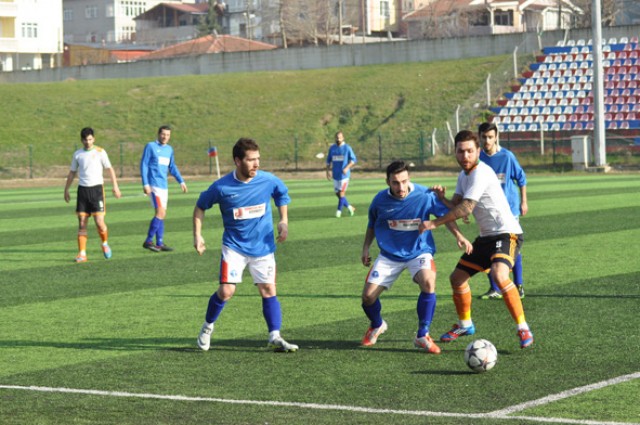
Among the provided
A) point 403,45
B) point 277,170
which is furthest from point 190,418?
point 403,45

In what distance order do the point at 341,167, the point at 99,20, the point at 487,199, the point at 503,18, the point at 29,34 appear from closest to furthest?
the point at 487,199
the point at 341,167
the point at 503,18
the point at 29,34
the point at 99,20

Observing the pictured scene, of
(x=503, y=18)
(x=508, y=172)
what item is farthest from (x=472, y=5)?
(x=508, y=172)

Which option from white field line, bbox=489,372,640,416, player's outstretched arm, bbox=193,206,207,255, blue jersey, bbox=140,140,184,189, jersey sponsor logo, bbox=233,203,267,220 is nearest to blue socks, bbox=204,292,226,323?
player's outstretched arm, bbox=193,206,207,255

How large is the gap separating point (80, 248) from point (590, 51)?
41.1 m

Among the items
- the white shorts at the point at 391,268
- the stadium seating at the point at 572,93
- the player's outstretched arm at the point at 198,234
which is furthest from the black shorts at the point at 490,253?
the stadium seating at the point at 572,93

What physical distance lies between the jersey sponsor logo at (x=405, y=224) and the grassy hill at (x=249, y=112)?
141 feet

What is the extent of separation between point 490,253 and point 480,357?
139 centimetres

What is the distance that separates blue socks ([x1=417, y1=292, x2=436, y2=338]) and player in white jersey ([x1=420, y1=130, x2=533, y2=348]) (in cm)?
26

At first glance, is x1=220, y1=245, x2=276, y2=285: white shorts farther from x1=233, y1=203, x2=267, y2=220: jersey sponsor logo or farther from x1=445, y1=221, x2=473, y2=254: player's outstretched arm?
x1=445, y1=221, x2=473, y2=254: player's outstretched arm

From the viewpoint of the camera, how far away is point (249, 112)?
2403 inches

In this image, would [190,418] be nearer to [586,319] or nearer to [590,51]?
[586,319]

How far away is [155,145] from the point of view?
62.8ft

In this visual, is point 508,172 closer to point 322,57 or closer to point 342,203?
point 342,203

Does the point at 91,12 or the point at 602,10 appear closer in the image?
the point at 602,10
